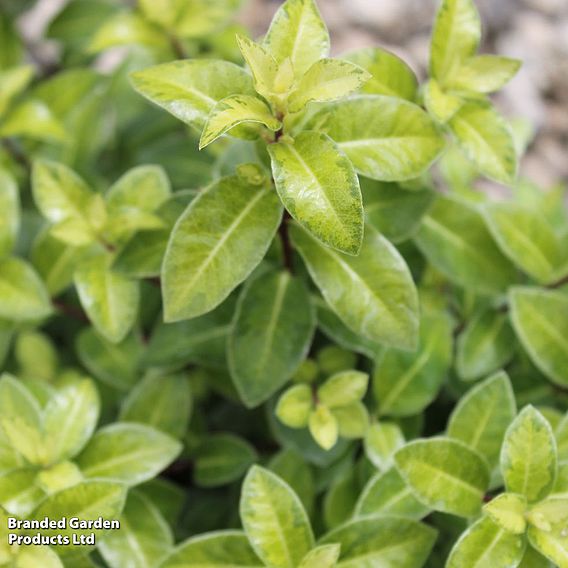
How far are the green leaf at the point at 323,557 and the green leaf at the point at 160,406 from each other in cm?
42

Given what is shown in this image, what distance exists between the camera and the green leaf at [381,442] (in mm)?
1274

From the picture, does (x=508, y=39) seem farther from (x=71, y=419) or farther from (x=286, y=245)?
(x=71, y=419)

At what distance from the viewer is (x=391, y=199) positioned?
4.06 feet

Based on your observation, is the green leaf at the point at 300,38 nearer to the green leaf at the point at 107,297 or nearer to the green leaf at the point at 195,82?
the green leaf at the point at 195,82

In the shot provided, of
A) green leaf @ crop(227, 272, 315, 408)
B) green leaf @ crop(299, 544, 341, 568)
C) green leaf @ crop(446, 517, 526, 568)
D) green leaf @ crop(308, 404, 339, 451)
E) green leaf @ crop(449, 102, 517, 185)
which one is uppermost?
green leaf @ crop(449, 102, 517, 185)

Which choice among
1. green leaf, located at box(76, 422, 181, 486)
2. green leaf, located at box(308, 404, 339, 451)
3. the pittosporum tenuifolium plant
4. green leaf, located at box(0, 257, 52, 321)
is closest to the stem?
the pittosporum tenuifolium plant

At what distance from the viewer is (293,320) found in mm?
1216

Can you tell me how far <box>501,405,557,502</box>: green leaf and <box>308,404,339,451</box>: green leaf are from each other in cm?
27

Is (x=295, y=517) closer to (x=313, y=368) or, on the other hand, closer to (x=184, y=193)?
(x=313, y=368)

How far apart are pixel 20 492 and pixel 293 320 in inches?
18.9

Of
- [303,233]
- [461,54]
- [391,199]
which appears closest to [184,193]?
[303,233]

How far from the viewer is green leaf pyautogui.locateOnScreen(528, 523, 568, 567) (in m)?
0.98

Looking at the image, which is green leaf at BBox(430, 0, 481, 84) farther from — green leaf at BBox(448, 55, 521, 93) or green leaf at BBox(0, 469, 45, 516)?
green leaf at BBox(0, 469, 45, 516)

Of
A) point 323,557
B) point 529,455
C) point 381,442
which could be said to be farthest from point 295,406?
→ point 529,455
